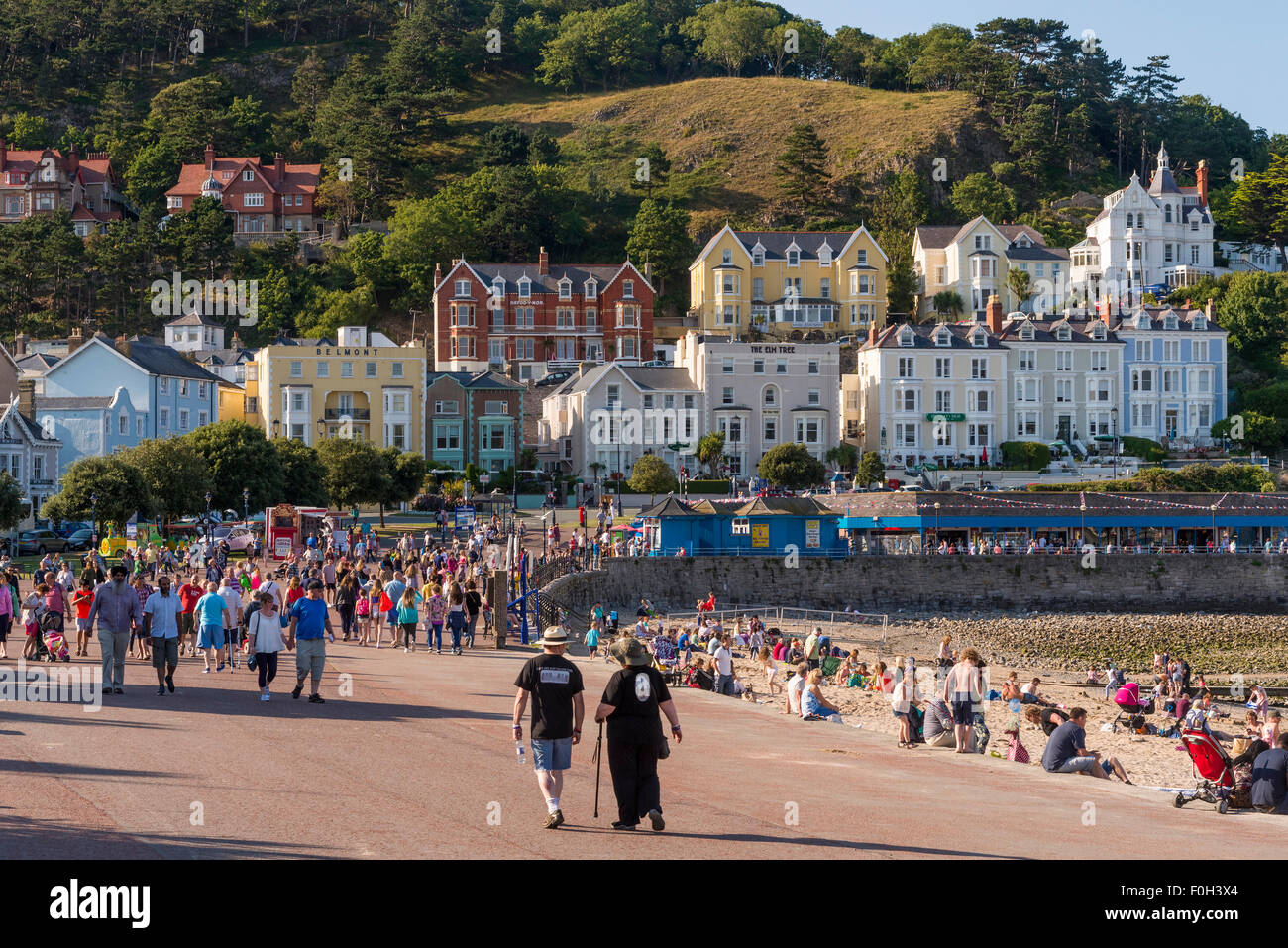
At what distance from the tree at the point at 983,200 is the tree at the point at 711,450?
44.6 m

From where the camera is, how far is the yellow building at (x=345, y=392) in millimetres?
78312

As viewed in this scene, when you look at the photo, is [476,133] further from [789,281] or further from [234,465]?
[234,465]

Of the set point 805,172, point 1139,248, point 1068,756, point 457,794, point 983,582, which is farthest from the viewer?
point 805,172

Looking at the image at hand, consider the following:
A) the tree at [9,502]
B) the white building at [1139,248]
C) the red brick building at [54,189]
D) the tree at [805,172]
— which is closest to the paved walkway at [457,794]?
the tree at [9,502]

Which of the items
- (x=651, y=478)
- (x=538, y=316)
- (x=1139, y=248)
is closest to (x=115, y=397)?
(x=651, y=478)

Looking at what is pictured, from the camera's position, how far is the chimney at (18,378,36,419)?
210 ft

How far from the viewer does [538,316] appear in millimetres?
95062

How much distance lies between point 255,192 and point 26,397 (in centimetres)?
5469

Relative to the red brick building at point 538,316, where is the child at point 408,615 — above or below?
below

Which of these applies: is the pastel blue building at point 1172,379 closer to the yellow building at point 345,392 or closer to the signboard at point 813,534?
the signboard at point 813,534

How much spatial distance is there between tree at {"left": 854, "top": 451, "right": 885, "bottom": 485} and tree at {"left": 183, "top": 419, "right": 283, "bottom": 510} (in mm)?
29916

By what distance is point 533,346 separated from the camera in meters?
94.9

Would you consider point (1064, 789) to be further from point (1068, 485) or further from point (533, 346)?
point (533, 346)

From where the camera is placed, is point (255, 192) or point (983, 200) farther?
point (255, 192)
